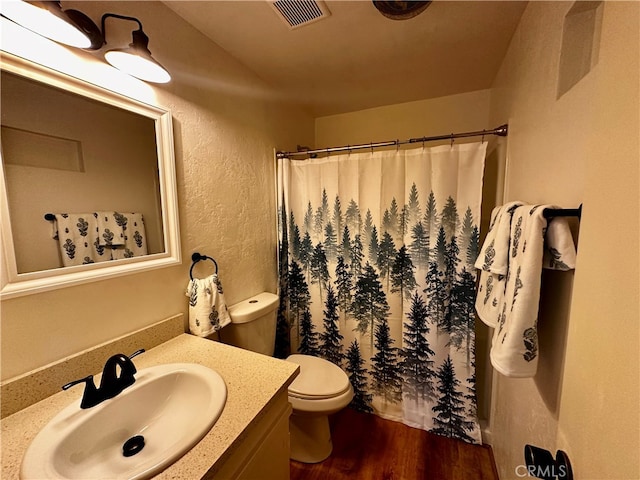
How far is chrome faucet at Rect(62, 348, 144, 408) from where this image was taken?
2.43ft

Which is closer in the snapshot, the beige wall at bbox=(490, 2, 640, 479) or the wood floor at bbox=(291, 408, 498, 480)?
the beige wall at bbox=(490, 2, 640, 479)

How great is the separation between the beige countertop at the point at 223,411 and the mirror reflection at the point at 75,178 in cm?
42

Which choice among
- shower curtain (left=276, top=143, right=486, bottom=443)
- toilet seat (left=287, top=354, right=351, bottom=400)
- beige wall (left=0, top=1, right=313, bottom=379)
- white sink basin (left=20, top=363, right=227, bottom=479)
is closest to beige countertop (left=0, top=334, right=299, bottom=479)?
white sink basin (left=20, top=363, right=227, bottom=479)

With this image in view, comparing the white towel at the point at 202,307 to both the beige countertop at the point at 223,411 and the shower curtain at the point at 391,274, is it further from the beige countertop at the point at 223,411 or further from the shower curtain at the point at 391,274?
the shower curtain at the point at 391,274

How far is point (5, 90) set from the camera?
72 centimetres

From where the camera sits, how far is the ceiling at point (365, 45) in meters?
1.14

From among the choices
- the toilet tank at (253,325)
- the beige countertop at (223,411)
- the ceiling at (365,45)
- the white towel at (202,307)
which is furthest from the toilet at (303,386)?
the ceiling at (365,45)

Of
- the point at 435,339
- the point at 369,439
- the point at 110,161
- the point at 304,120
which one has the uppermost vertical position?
the point at 304,120

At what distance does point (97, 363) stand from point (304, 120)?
2105 millimetres

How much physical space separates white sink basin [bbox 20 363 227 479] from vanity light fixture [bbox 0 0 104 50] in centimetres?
111

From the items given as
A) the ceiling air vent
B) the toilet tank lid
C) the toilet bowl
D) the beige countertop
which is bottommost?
the toilet bowl

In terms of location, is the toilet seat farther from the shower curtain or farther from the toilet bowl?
the shower curtain

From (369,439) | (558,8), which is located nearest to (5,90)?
(558,8)

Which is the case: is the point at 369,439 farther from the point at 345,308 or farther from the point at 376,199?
the point at 376,199
